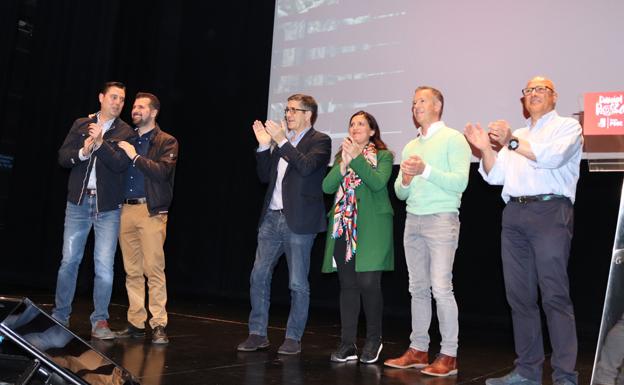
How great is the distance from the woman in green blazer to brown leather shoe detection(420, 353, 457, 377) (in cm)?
35

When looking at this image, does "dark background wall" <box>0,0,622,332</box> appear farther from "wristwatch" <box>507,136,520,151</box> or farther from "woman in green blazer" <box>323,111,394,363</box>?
"wristwatch" <box>507,136,520,151</box>

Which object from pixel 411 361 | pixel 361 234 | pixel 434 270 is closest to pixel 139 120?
pixel 361 234

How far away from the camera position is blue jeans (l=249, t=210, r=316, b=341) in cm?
370

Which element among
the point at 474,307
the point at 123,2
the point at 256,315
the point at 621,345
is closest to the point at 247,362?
the point at 256,315

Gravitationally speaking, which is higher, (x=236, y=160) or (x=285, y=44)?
(x=285, y=44)

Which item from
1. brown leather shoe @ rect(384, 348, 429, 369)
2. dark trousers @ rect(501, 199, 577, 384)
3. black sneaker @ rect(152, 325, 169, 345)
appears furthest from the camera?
black sneaker @ rect(152, 325, 169, 345)

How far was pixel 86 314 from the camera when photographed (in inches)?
194

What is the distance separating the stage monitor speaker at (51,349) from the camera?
4.75ft

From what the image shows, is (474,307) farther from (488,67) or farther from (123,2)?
(123,2)

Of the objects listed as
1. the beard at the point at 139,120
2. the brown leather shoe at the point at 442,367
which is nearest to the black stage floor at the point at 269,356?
the brown leather shoe at the point at 442,367

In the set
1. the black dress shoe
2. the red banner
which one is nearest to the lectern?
the red banner

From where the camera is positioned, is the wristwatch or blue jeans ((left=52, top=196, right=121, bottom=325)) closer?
the wristwatch

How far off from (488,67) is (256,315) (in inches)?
107

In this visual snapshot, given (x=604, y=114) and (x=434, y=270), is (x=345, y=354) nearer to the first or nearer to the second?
(x=434, y=270)
